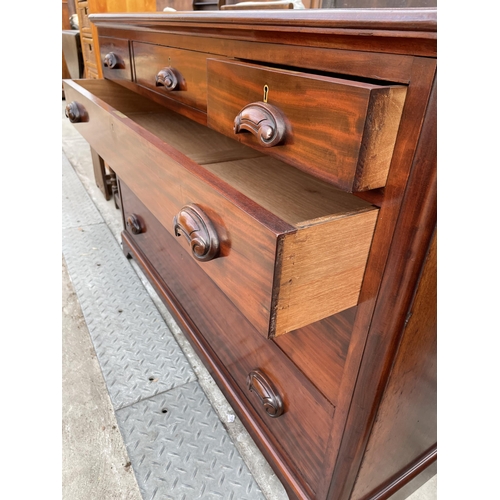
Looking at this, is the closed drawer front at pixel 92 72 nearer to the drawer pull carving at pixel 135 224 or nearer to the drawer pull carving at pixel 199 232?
the drawer pull carving at pixel 135 224

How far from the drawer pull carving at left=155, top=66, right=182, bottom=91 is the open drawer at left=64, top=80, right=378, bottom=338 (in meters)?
0.14

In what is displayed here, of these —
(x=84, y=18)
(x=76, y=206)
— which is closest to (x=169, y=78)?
(x=76, y=206)

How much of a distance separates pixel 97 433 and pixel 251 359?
0.44 m

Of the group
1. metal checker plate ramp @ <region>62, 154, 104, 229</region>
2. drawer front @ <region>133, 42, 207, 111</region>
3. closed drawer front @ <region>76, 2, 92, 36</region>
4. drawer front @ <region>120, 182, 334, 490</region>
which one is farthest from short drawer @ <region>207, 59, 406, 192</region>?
closed drawer front @ <region>76, 2, 92, 36</region>

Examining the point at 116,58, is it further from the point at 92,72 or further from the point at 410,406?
the point at 410,406

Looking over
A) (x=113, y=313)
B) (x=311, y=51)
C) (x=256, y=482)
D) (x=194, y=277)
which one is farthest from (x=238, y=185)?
(x=113, y=313)

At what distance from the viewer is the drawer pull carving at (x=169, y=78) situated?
820 mm

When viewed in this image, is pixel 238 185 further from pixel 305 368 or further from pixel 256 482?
pixel 256 482

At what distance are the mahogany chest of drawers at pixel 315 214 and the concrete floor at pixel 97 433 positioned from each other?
0.10m

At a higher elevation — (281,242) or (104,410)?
(281,242)

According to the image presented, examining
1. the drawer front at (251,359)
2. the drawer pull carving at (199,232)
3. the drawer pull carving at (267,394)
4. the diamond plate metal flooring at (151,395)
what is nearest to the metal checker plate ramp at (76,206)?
the diamond plate metal flooring at (151,395)

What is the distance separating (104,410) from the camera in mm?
999

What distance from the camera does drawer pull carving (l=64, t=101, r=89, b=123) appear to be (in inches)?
39.3

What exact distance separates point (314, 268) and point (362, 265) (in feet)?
0.29
